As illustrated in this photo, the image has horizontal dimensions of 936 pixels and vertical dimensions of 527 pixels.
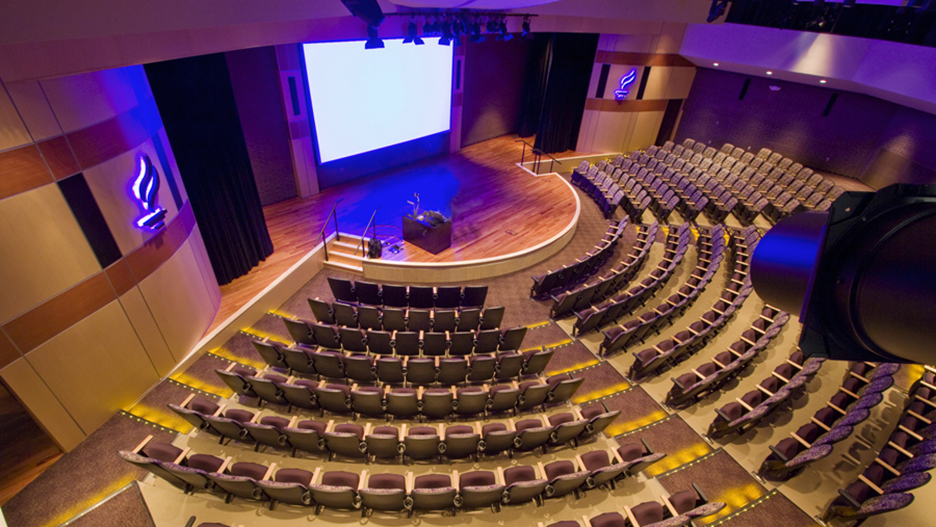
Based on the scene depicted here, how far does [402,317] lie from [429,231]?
1.94 metres

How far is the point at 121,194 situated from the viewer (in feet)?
12.9

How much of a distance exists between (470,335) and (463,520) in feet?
6.33

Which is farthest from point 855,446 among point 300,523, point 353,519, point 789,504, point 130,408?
point 130,408

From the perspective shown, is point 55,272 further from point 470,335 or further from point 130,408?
point 470,335

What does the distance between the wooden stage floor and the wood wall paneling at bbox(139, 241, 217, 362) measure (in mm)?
390

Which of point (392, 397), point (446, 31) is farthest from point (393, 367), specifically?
point (446, 31)

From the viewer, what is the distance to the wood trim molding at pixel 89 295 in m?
3.33

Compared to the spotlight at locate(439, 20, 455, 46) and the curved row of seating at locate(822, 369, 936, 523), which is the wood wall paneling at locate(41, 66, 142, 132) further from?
the curved row of seating at locate(822, 369, 936, 523)

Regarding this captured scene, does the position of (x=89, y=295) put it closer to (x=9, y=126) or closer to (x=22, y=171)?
(x=22, y=171)

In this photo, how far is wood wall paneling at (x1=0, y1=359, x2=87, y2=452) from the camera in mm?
3334

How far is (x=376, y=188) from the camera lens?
889 centimetres

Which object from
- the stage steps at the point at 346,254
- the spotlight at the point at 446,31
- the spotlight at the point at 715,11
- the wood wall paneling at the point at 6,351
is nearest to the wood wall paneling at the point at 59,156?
the wood wall paneling at the point at 6,351

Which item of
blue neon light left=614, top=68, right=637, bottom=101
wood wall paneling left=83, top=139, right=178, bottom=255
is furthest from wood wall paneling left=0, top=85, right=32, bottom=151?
blue neon light left=614, top=68, right=637, bottom=101

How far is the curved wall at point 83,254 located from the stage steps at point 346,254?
2.31m
